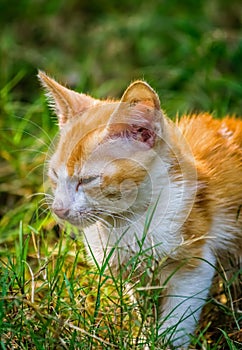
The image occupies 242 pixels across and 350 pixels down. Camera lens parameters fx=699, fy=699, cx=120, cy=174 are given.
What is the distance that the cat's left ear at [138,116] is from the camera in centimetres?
214

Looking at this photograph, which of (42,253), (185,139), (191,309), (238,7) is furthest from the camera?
(238,7)

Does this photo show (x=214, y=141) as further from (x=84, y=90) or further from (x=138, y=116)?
(x=84, y=90)

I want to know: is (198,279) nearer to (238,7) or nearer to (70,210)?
(70,210)

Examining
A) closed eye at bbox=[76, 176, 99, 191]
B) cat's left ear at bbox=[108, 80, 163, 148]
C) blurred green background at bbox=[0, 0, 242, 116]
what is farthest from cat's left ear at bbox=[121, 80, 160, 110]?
blurred green background at bbox=[0, 0, 242, 116]

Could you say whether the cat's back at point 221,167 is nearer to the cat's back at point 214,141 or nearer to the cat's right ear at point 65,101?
the cat's back at point 214,141

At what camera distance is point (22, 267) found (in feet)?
7.56

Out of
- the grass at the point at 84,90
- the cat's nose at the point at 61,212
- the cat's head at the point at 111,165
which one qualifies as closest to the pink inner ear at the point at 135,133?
the cat's head at the point at 111,165

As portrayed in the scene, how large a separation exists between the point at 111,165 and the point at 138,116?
7.1 inches

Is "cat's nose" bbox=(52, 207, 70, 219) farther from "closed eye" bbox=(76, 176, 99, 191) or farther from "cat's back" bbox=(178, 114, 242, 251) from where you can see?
"cat's back" bbox=(178, 114, 242, 251)

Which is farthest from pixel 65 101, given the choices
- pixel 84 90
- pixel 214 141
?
pixel 84 90

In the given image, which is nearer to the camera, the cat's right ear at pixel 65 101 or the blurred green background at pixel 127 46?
the cat's right ear at pixel 65 101

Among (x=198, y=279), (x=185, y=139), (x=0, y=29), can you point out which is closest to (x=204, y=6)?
(x=0, y=29)

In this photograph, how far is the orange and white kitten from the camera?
2230 mm

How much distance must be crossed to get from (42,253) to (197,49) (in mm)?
1813
